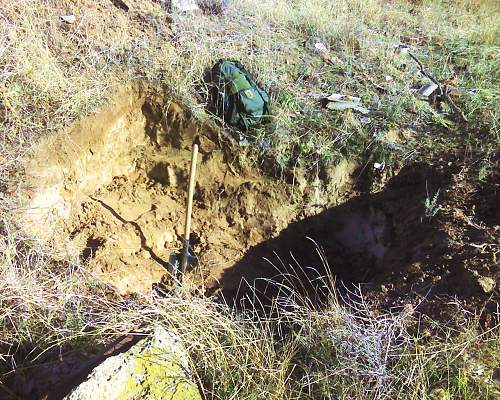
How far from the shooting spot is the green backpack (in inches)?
164

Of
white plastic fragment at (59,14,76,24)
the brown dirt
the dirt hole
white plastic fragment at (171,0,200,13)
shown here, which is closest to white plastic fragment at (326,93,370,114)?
the brown dirt

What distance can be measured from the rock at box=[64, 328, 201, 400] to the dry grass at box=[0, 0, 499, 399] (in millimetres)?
130

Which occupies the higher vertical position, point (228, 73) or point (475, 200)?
point (228, 73)

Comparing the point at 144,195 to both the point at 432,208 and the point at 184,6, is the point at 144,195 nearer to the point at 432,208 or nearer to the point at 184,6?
the point at 184,6

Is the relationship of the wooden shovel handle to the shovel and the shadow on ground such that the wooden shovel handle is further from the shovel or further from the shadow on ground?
the shadow on ground

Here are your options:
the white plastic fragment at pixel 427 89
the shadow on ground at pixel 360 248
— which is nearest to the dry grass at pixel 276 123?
the white plastic fragment at pixel 427 89

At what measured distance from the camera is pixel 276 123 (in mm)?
4168

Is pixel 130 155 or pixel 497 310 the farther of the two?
pixel 130 155

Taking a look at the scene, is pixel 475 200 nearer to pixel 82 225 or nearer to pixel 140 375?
pixel 140 375

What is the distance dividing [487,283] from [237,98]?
2384 millimetres

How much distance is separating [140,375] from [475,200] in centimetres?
256

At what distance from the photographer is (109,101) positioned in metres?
4.11

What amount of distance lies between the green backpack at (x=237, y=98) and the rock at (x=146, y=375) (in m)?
2.33

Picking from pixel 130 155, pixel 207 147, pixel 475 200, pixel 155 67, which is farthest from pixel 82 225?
pixel 475 200
